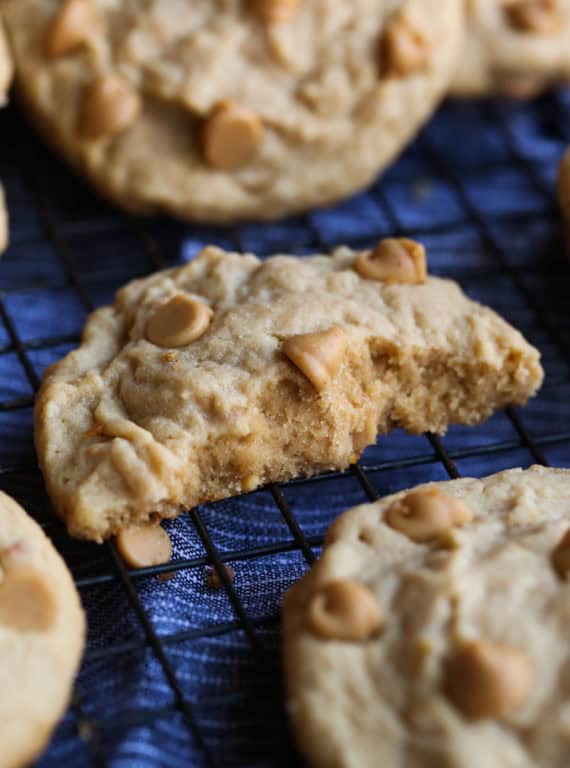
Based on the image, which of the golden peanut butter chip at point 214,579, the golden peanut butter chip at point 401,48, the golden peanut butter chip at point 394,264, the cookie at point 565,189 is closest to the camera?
the golden peanut butter chip at point 214,579

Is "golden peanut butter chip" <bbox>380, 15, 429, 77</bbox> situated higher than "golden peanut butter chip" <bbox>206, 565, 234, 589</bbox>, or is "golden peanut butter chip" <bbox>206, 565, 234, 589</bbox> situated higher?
"golden peanut butter chip" <bbox>380, 15, 429, 77</bbox>

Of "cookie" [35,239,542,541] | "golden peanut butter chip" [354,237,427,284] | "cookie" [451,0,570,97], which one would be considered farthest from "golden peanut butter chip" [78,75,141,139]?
"cookie" [451,0,570,97]

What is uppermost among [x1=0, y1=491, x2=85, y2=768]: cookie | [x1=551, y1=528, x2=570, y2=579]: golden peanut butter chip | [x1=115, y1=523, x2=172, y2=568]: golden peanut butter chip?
[x1=551, y1=528, x2=570, y2=579]: golden peanut butter chip

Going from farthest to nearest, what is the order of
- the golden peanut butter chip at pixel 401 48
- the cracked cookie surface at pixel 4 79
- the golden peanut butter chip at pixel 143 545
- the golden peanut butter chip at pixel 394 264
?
the golden peanut butter chip at pixel 401 48
the cracked cookie surface at pixel 4 79
the golden peanut butter chip at pixel 394 264
the golden peanut butter chip at pixel 143 545

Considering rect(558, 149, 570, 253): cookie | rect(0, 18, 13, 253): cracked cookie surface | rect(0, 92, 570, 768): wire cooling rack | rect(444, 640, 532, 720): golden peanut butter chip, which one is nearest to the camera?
rect(444, 640, 532, 720): golden peanut butter chip

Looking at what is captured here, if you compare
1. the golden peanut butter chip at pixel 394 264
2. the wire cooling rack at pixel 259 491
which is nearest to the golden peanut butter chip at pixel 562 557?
the wire cooling rack at pixel 259 491

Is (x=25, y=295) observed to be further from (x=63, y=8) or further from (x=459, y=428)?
(x=459, y=428)

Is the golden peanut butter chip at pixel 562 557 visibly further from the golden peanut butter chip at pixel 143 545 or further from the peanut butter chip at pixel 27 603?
the peanut butter chip at pixel 27 603

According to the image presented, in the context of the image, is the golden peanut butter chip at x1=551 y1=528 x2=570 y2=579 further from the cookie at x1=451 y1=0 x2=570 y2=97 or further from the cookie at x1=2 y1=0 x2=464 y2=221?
the cookie at x1=451 y1=0 x2=570 y2=97
